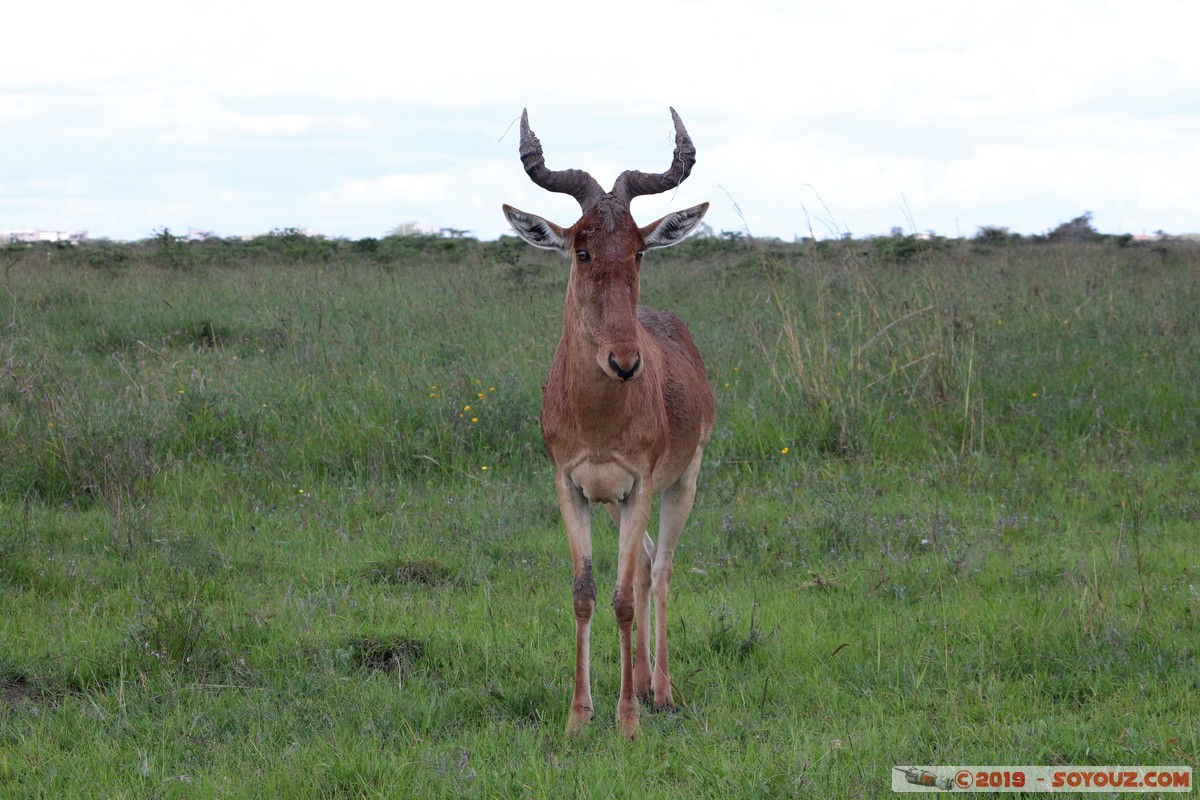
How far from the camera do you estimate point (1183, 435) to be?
9469 mm

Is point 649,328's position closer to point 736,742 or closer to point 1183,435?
point 736,742

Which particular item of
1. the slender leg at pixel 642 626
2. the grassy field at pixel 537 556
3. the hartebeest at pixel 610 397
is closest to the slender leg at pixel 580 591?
the hartebeest at pixel 610 397

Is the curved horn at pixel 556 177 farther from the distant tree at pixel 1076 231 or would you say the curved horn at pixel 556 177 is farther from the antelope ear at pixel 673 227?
the distant tree at pixel 1076 231

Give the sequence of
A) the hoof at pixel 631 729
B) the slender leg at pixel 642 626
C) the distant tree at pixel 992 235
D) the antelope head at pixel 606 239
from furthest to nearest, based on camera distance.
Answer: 1. the distant tree at pixel 992 235
2. the slender leg at pixel 642 626
3. the hoof at pixel 631 729
4. the antelope head at pixel 606 239

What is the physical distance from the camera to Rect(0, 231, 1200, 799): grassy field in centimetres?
461

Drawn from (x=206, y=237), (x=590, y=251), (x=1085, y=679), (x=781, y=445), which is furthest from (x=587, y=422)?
(x=206, y=237)

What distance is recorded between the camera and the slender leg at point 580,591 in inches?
199

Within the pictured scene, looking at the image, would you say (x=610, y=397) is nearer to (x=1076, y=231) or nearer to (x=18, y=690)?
(x=18, y=690)

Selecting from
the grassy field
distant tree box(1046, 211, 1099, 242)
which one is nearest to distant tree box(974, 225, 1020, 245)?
distant tree box(1046, 211, 1099, 242)

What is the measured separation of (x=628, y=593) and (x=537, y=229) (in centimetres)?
174

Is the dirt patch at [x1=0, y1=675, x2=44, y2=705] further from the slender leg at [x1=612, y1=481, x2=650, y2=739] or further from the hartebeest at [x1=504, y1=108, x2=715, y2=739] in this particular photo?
the slender leg at [x1=612, y1=481, x2=650, y2=739]

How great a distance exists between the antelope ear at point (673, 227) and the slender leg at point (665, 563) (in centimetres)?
144

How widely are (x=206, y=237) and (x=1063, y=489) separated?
24.4 meters

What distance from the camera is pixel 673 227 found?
536 cm
